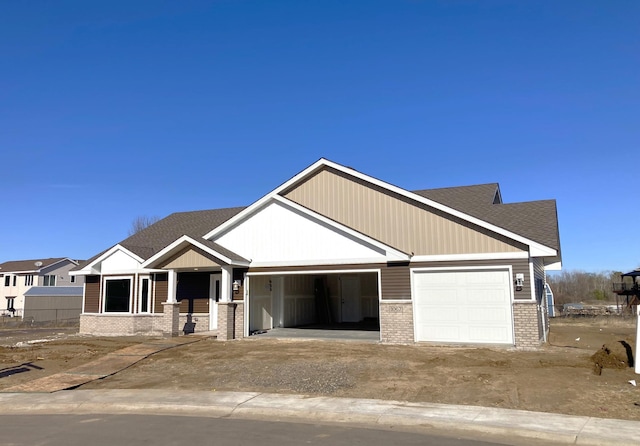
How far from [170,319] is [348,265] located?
25.3ft

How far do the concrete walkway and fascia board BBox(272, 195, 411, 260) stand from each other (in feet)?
26.3

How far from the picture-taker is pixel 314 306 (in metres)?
25.4

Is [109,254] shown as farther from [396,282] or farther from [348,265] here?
[396,282]

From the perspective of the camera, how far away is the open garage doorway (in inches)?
797

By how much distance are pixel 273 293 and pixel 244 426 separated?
1420 cm

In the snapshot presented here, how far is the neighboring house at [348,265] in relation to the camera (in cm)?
1612

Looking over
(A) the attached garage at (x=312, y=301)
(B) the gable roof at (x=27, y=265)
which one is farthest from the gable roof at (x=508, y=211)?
(B) the gable roof at (x=27, y=265)

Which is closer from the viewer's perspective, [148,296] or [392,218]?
[392,218]

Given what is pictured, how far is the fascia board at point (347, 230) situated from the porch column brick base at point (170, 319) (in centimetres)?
596

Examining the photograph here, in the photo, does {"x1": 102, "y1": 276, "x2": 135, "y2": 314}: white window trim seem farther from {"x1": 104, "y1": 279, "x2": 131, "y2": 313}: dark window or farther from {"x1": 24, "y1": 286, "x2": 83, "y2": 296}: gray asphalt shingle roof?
{"x1": 24, "y1": 286, "x2": 83, "y2": 296}: gray asphalt shingle roof

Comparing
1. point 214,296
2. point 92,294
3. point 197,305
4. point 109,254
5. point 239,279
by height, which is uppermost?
point 109,254

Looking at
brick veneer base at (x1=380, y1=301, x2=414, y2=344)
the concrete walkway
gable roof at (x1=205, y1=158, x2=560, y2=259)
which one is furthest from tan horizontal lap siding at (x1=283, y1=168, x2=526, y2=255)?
the concrete walkway

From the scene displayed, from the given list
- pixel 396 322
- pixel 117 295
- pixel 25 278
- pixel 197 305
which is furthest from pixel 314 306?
pixel 25 278

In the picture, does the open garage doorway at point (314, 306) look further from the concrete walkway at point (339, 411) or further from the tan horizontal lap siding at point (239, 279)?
the concrete walkway at point (339, 411)
